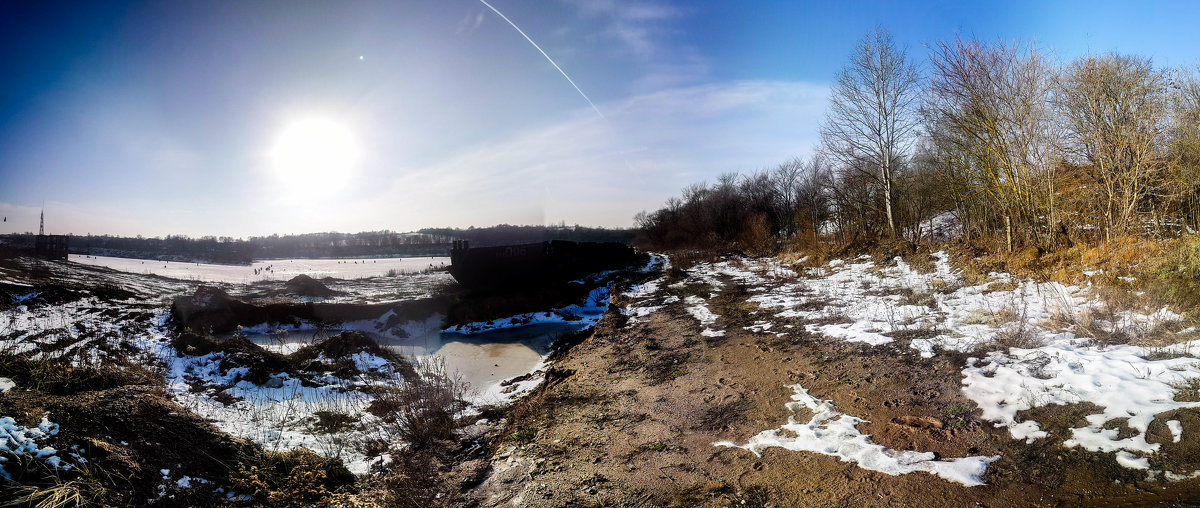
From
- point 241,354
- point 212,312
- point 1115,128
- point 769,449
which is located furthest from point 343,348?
point 1115,128

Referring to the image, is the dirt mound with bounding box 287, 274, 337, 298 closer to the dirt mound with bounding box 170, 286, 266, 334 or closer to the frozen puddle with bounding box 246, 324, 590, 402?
the dirt mound with bounding box 170, 286, 266, 334

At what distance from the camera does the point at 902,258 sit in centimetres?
1459

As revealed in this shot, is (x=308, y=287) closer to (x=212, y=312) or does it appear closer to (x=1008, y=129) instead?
(x=212, y=312)

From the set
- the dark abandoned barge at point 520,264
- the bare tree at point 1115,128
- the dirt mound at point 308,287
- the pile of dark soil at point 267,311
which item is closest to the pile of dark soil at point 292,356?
the pile of dark soil at point 267,311

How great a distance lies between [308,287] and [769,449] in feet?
73.5

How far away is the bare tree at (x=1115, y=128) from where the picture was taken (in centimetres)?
938

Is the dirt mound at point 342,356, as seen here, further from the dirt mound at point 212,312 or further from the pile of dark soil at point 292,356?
the dirt mound at point 212,312

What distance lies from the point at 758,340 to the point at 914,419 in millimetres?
4178

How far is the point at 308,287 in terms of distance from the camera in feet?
68.4

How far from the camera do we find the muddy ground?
3.40 m

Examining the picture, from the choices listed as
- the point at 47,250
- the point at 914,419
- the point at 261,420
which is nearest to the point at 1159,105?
the point at 914,419

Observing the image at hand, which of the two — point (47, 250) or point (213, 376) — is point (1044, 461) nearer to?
point (213, 376)

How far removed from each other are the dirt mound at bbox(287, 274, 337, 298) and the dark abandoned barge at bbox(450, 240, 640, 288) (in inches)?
229

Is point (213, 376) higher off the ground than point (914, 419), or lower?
lower
